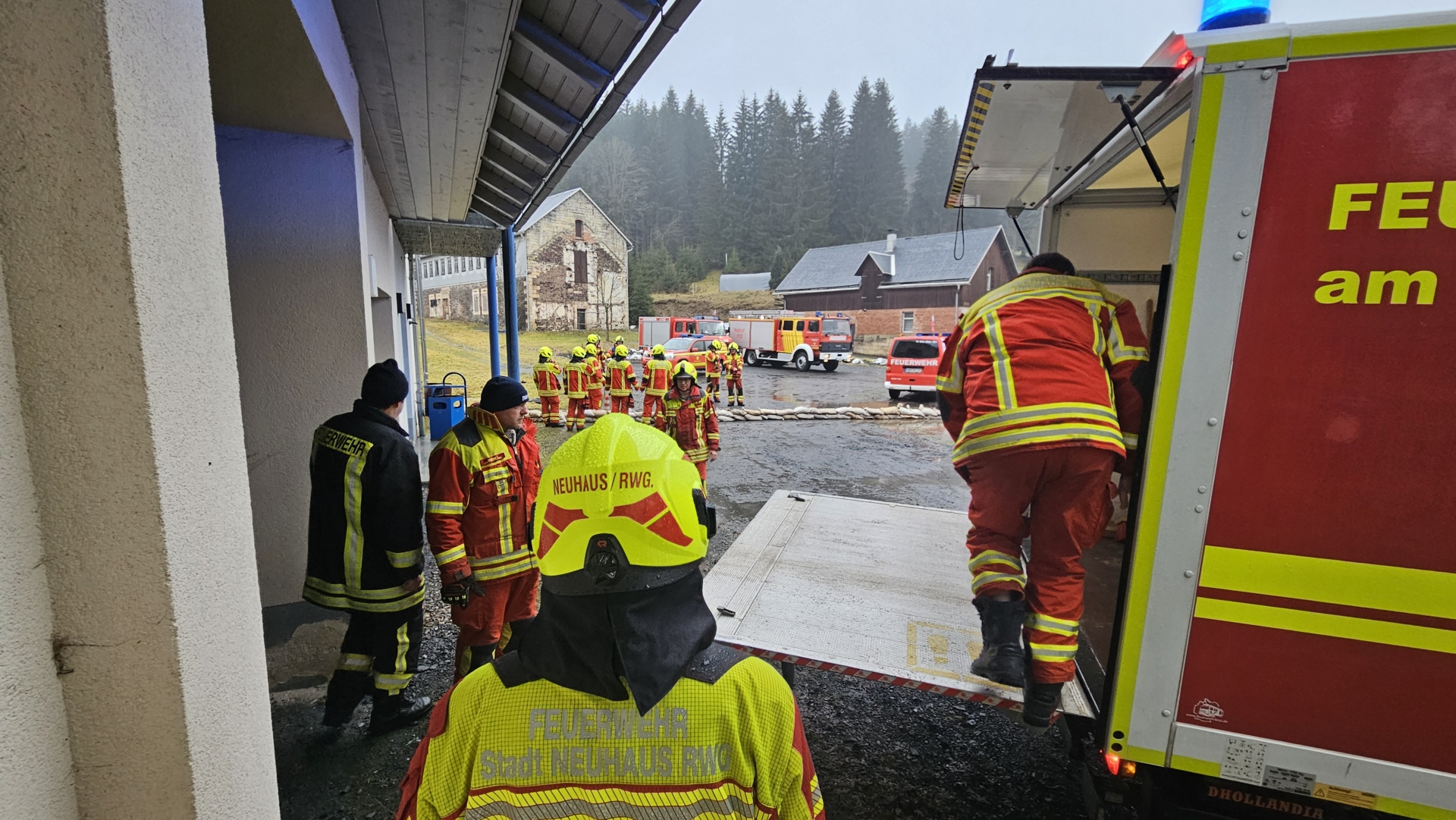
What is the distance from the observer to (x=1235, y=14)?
189 cm

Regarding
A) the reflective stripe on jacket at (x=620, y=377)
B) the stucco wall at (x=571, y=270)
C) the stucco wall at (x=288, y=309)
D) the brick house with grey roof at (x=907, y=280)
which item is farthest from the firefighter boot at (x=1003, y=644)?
the brick house with grey roof at (x=907, y=280)

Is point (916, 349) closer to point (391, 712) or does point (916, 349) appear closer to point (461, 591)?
point (461, 591)

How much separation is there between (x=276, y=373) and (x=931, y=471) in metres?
8.37

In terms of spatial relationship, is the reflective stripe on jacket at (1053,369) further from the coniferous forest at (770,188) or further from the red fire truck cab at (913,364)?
the coniferous forest at (770,188)

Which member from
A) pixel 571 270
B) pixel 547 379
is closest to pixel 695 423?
pixel 547 379

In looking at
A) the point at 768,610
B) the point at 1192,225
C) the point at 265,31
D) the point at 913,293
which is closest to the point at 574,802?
the point at 768,610

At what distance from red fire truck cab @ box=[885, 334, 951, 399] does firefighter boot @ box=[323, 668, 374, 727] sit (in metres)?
15.7

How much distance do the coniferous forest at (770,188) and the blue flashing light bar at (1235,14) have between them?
54256 millimetres

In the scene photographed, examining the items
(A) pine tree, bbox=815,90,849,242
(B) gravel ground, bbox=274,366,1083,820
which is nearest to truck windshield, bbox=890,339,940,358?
(B) gravel ground, bbox=274,366,1083,820

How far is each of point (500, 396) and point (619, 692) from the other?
247cm

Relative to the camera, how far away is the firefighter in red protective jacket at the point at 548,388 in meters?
12.6

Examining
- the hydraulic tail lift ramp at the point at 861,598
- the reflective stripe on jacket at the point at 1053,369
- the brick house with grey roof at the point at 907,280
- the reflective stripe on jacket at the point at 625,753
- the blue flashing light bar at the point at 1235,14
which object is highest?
the brick house with grey roof at the point at 907,280

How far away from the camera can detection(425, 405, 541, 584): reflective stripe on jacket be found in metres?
3.13

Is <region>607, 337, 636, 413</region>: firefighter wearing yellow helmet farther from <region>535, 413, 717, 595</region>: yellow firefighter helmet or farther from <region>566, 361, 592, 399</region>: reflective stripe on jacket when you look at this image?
<region>535, 413, 717, 595</region>: yellow firefighter helmet
